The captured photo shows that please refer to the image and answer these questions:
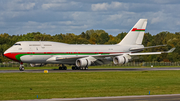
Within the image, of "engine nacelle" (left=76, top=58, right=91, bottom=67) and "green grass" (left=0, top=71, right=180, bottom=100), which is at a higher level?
"engine nacelle" (left=76, top=58, right=91, bottom=67)

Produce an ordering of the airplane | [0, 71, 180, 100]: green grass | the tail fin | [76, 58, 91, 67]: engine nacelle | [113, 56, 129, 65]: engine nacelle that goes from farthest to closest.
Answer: the tail fin, [113, 56, 129, 65]: engine nacelle, [76, 58, 91, 67]: engine nacelle, the airplane, [0, 71, 180, 100]: green grass

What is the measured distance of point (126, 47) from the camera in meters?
70.5

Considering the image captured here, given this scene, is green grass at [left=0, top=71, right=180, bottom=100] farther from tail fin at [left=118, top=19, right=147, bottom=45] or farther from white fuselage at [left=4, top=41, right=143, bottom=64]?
tail fin at [left=118, top=19, right=147, bottom=45]

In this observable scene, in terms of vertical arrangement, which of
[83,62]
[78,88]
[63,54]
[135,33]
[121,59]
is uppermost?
[135,33]

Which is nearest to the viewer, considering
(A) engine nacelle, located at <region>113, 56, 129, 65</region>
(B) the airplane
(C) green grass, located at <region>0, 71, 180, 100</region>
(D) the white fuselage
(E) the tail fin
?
(C) green grass, located at <region>0, 71, 180, 100</region>

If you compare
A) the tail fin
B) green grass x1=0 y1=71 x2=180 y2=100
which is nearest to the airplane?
the tail fin

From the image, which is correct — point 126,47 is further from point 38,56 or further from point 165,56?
point 165,56

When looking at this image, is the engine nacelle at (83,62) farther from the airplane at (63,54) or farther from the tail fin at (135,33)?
the tail fin at (135,33)

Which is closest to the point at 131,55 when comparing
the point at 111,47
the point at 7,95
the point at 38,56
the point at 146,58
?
the point at 111,47

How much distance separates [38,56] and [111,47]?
54.4ft

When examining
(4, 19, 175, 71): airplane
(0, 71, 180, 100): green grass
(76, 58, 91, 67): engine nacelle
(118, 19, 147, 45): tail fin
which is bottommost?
(0, 71, 180, 100): green grass

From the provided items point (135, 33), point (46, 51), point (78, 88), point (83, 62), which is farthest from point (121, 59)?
point (78, 88)

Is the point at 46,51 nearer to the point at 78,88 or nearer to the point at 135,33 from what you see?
the point at 135,33

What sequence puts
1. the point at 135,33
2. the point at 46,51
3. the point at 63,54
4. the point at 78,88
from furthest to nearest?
the point at 135,33 < the point at 63,54 < the point at 46,51 < the point at 78,88
